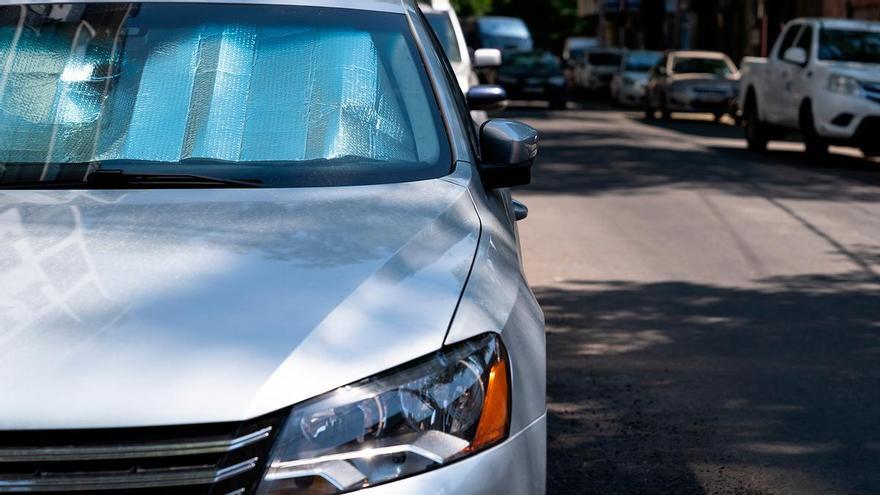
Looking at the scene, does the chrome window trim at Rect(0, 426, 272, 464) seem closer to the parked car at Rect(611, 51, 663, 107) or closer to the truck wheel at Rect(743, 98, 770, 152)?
the truck wheel at Rect(743, 98, 770, 152)

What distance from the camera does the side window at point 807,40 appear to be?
63.4 feet

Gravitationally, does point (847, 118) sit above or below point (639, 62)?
above

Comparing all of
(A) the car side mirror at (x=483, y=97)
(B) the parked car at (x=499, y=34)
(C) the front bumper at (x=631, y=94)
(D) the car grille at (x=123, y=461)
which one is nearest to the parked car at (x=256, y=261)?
(D) the car grille at (x=123, y=461)

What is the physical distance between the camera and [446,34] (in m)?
14.2

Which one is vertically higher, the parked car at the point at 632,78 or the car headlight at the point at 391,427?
the car headlight at the point at 391,427

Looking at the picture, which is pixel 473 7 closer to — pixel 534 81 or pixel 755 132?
pixel 534 81

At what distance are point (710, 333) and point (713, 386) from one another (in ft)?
3.92

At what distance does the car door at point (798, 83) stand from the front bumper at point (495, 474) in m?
16.5

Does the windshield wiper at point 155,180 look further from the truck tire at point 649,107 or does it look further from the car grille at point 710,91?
the truck tire at point 649,107

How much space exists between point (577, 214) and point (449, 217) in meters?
9.49

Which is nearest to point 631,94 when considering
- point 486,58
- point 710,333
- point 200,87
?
point 486,58

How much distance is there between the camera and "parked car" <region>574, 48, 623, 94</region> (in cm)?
4800

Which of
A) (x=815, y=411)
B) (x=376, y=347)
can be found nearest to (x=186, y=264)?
(x=376, y=347)

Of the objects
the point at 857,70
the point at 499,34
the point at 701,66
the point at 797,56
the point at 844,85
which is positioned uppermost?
the point at 797,56
